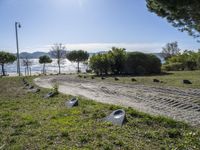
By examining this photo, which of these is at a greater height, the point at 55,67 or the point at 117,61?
the point at 117,61

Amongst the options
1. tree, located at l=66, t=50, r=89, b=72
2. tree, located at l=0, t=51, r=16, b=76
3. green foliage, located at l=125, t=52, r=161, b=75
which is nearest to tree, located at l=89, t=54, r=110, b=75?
green foliage, located at l=125, t=52, r=161, b=75

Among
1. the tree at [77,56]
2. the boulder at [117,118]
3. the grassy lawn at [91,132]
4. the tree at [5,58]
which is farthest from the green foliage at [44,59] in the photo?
the boulder at [117,118]

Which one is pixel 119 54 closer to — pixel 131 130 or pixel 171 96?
pixel 171 96

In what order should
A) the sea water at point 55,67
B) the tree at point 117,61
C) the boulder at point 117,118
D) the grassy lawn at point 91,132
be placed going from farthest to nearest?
the sea water at point 55,67, the tree at point 117,61, the boulder at point 117,118, the grassy lawn at point 91,132

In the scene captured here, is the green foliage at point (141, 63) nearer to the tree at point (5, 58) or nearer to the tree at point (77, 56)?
the tree at point (77, 56)

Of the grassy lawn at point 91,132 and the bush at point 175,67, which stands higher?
the grassy lawn at point 91,132

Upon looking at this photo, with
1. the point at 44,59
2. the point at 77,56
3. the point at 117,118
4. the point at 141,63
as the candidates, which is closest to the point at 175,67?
the point at 141,63

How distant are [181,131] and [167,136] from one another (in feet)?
1.49

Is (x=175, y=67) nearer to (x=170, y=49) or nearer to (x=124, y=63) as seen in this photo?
(x=124, y=63)

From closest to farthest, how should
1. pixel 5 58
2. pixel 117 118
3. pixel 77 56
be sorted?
pixel 117 118
pixel 5 58
pixel 77 56

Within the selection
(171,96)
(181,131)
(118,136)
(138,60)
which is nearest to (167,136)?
(181,131)

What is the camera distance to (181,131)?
6395 millimetres

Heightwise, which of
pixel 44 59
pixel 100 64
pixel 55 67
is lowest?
pixel 55 67

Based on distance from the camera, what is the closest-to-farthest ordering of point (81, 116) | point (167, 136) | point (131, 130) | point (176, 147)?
point (176, 147)
point (167, 136)
point (131, 130)
point (81, 116)
